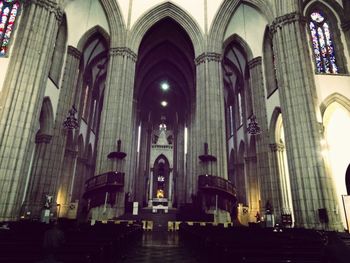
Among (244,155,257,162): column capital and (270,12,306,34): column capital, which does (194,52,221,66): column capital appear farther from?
(244,155,257,162): column capital

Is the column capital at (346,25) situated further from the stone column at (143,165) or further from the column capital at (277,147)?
the stone column at (143,165)

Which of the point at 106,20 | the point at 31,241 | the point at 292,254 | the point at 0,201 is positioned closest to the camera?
the point at 292,254

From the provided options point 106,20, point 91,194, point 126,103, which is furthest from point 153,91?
point 91,194

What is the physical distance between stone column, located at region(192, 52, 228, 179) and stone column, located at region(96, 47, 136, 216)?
4.88 meters

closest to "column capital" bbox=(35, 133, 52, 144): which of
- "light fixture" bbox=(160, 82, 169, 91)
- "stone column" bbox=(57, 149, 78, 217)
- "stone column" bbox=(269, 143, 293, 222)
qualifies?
"stone column" bbox=(57, 149, 78, 217)

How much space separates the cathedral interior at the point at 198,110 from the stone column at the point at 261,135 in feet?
0.26

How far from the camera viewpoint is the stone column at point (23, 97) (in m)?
9.48

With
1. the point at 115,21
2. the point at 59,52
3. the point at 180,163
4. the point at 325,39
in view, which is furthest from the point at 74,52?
the point at 180,163

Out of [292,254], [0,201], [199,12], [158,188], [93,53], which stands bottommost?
[292,254]

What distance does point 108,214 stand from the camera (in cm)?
1341

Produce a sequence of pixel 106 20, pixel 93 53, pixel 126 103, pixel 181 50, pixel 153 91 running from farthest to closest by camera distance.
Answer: pixel 153 91, pixel 181 50, pixel 93 53, pixel 106 20, pixel 126 103

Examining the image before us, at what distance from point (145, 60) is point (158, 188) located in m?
18.8

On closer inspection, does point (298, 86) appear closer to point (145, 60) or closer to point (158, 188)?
point (145, 60)

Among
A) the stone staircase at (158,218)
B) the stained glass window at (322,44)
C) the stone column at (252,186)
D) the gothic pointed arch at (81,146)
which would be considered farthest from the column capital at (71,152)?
the stained glass window at (322,44)
